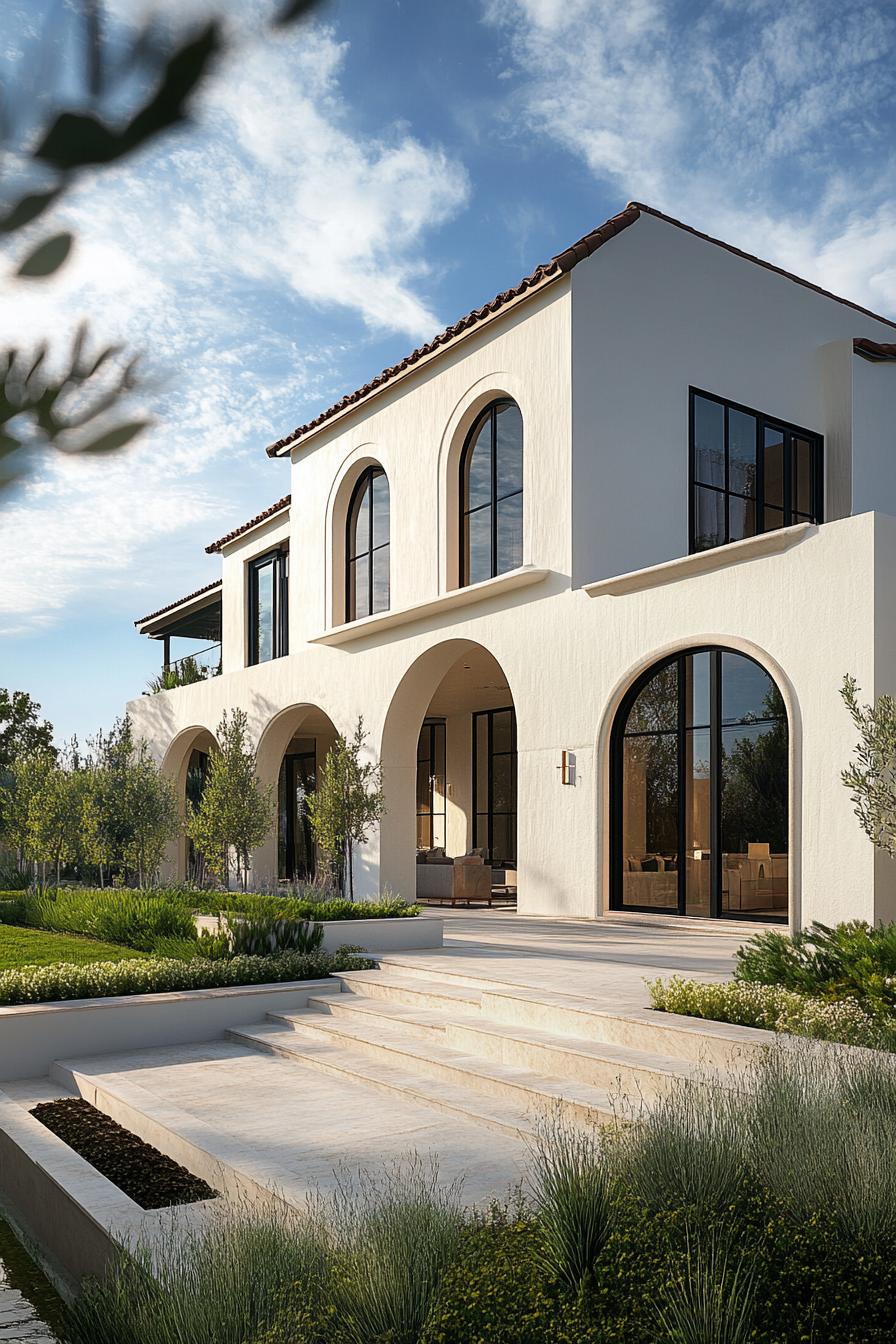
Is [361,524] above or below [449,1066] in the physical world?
above

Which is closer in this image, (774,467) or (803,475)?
(774,467)

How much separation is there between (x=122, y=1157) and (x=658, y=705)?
907cm

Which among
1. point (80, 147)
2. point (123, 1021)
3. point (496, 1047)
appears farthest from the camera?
point (123, 1021)

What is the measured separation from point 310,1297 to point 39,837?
723 inches

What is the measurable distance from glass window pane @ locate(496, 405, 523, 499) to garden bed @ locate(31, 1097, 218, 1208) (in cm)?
1087

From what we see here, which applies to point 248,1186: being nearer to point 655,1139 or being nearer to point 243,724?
point 655,1139

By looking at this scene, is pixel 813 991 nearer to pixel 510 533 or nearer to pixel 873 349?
pixel 510 533

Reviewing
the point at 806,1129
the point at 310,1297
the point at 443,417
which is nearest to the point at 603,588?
the point at 443,417

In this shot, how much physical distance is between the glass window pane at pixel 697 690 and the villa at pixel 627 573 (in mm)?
38

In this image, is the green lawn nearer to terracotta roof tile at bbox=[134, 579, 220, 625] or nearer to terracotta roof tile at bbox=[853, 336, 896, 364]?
terracotta roof tile at bbox=[853, 336, 896, 364]

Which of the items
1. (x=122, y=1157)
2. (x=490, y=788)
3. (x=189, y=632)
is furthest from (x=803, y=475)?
(x=189, y=632)

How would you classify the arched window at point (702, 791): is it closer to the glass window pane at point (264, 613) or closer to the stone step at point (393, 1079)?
the stone step at point (393, 1079)

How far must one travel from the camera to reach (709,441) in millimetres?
16734

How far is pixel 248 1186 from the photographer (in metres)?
5.50
